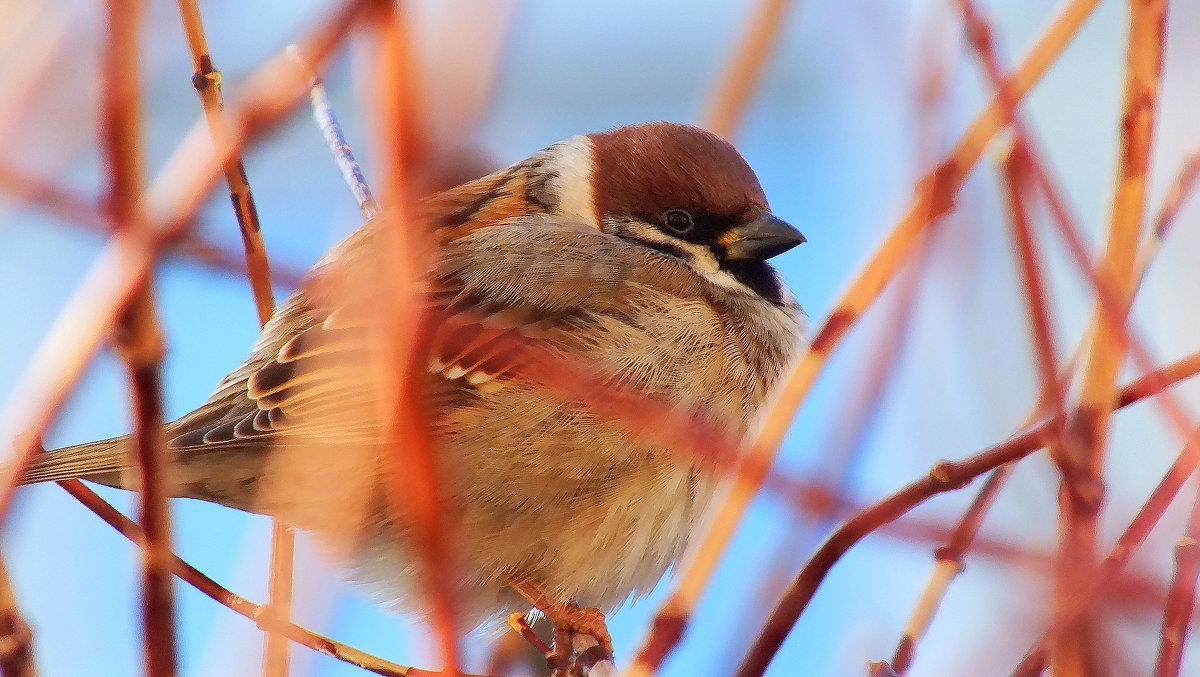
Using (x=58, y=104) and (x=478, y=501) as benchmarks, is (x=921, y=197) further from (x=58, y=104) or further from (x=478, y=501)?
(x=478, y=501)

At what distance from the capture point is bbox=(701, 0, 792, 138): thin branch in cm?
183

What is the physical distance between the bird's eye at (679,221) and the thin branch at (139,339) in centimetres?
218

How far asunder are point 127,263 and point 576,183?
241cm

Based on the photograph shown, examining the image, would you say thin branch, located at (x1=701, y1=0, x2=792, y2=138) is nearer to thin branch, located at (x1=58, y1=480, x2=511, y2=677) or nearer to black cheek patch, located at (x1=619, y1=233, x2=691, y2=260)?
black cheek patch, located at (x1=619, y1=233, x2=691, y2=260)

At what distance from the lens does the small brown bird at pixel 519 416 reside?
7.68 feet

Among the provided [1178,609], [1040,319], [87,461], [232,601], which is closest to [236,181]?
[87,461]

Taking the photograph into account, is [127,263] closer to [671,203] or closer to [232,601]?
[232,601]

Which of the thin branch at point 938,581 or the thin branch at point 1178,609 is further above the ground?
the thin branch at point 938,581

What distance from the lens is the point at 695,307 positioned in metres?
2.74

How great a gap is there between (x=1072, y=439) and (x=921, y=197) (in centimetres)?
24

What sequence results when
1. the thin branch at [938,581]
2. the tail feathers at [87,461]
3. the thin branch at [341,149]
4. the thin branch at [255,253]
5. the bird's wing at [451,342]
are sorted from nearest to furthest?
the thin branch at [938,581], the thin branch at [255,253], the tail feathers at [87,461], the bird's wing at [451,342], the thin branch at [341,149]

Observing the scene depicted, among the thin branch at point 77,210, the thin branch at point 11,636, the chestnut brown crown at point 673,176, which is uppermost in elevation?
the chestnut brown crown at point 673,176

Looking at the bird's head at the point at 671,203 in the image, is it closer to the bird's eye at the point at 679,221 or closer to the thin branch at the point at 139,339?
the bird's eye at the point at 679,221

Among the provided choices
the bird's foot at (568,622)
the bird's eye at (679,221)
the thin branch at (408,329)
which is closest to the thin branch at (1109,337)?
the thin branch at (408,329)
